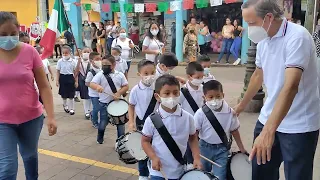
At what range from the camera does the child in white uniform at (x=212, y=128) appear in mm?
3562

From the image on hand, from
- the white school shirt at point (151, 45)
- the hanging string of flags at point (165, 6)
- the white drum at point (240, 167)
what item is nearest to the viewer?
the white drum at point (240, 167)

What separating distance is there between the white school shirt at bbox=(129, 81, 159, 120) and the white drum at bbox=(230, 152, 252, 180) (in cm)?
112

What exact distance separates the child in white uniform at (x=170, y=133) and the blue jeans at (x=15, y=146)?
3.35 ft

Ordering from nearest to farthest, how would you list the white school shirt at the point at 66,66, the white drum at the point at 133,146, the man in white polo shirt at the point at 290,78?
the man in white polo shirt at the point at 290,78 < the white drum at the point at 133,146 < the white school shirt at the point at 66,66

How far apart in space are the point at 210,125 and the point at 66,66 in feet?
15.3

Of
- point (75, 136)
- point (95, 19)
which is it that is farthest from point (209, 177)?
point (95, 19)

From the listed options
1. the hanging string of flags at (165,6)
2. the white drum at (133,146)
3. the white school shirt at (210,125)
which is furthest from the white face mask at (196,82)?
the hanging string of flags at (165,6)

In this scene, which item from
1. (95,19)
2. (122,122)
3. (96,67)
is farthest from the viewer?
(95,19)

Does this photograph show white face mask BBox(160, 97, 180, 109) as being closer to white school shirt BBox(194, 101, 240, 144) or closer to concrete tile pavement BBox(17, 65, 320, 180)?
white school shirt BBox(194, 101, 240, 144)

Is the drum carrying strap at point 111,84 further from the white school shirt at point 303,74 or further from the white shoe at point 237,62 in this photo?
the white shoe at point 237,62

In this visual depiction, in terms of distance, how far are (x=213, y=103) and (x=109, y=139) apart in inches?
105

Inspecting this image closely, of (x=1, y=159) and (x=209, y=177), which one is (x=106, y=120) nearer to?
(x=1, y=159)

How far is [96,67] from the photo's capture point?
21.1 ft

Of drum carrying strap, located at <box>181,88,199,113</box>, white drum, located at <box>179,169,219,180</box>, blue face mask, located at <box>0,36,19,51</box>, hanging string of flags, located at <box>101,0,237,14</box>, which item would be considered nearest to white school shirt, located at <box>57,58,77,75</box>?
drum carrying strap, located at <box>181,88,199,113</box>
